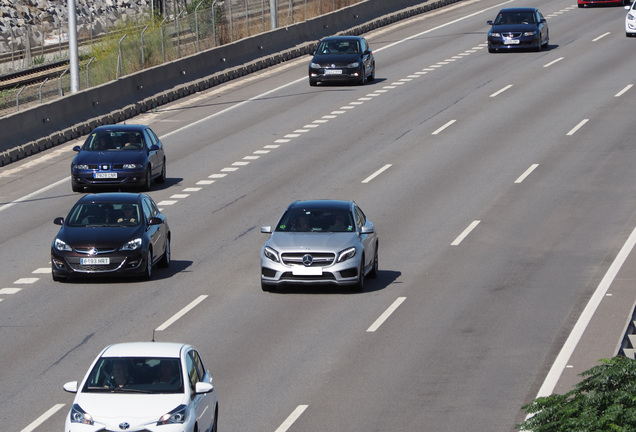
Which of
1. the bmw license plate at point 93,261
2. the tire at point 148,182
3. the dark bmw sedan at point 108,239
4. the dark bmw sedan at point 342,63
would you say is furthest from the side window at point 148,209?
the dark bmw sedan at point 342,63

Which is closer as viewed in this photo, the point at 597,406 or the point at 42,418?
the point at 597,406

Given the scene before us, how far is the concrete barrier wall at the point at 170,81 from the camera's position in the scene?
38.3 m

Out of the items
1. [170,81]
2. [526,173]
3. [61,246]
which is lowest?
[526,173]

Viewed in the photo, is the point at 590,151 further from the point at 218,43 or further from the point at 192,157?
the point at 218,43

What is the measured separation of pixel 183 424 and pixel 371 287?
1055 centimetres

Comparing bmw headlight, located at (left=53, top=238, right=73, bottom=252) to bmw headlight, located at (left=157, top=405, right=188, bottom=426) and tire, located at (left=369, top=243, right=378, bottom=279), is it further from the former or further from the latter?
bmw headlight, located at (left=157, top=405, right=188, bottom=426)

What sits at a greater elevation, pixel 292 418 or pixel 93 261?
pixel 292 418

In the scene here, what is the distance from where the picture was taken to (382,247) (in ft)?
90.3

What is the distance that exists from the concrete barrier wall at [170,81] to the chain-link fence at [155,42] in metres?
0.91

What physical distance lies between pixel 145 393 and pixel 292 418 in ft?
8.57

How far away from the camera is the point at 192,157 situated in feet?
123

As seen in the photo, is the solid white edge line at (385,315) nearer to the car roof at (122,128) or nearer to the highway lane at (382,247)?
the highway lane at (382,247)

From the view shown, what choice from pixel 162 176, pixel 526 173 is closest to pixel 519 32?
pixel 526 173

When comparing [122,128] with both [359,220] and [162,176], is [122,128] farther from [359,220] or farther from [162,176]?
[359,220]
